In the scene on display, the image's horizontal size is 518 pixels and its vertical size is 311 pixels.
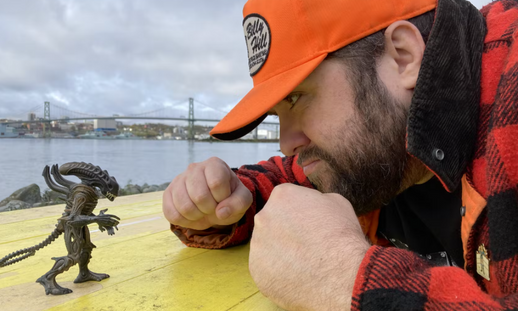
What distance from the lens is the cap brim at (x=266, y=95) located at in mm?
831

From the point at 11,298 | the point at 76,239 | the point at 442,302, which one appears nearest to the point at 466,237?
the point at 442,302

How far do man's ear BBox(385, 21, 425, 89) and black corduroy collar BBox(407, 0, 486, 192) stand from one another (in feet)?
0.31

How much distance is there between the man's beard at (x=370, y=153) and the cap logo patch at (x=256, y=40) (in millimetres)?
254

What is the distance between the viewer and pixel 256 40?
3.08ft

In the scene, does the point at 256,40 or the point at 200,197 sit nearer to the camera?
the point at 256,40

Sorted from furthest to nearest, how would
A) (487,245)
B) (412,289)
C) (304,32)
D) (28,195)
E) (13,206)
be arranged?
(28,195) < (13,206) < (304,32) < (487,245) < (412,289)

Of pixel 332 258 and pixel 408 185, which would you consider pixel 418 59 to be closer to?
pixel 408 185

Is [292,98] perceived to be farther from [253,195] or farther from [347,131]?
[253,195]

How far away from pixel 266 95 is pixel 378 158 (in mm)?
323

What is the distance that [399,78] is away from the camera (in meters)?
0.89

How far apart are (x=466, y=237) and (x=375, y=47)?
18.6 inches

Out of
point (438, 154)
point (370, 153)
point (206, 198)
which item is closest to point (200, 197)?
point (206, 198)

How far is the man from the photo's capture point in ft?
1.84

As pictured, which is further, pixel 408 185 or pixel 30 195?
pixel 30 195
